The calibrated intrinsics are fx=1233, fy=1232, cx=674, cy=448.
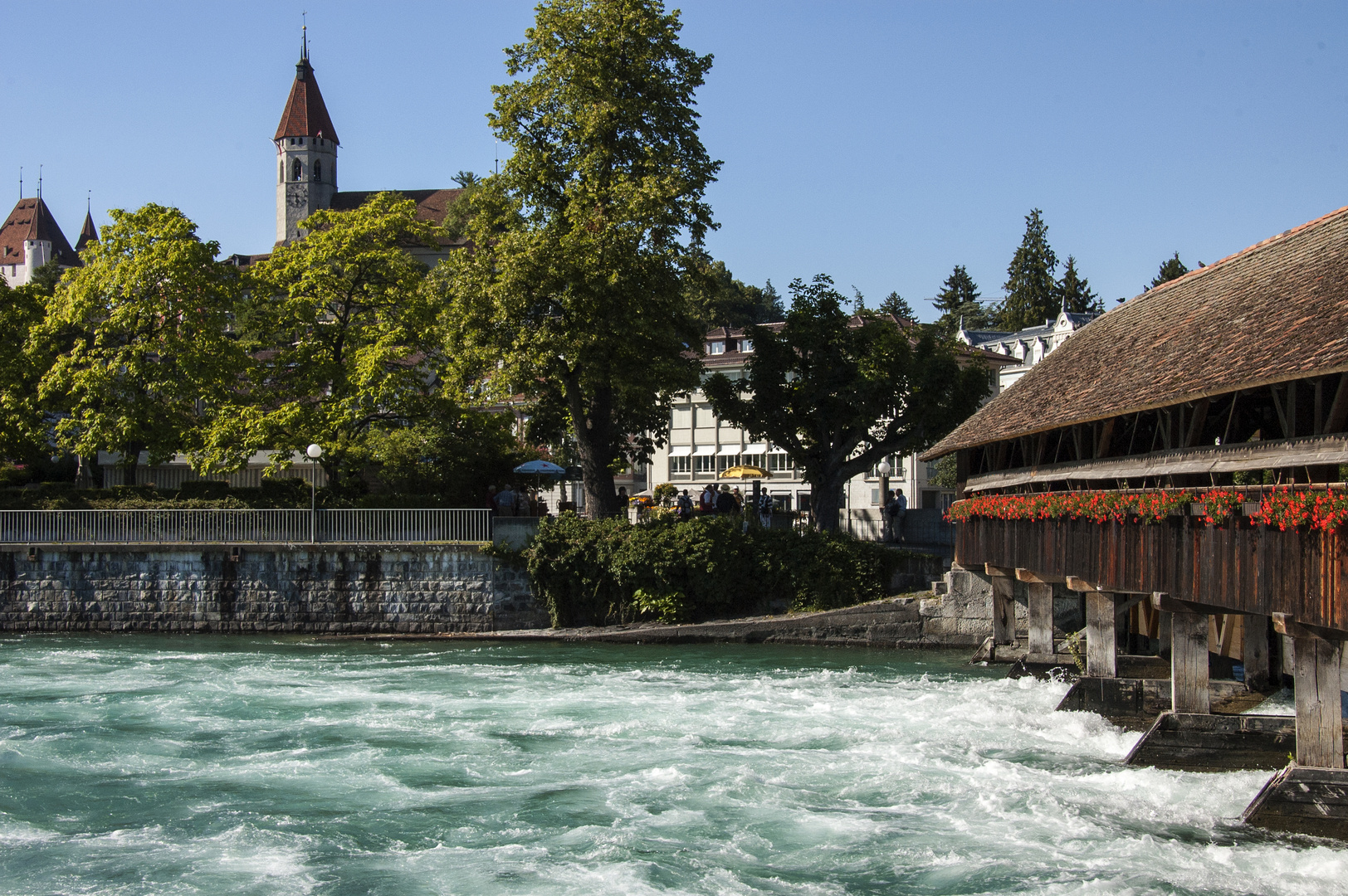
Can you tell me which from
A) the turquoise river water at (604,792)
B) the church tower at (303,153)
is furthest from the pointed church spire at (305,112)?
the turquoise river water at (604,792)

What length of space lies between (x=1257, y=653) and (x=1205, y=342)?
4.39 meters

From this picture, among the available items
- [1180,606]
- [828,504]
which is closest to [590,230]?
[828,504]

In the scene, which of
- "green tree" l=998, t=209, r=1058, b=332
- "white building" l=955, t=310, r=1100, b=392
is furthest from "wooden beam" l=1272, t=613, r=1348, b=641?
"green tree" l=998, t=209, r=1058, b=332

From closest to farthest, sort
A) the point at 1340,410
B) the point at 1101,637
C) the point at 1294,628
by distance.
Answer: the point at 1294,628 → the point at 1340,410 → the point at 1101,637

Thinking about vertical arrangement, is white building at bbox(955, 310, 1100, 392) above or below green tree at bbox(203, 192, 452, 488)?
above

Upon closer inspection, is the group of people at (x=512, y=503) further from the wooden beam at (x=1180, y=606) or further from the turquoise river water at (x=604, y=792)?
the wooden beam at (x=1180, y=606)

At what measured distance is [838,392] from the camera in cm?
3041

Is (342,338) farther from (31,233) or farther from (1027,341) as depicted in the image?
(31,233)

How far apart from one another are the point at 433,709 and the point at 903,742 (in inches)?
265

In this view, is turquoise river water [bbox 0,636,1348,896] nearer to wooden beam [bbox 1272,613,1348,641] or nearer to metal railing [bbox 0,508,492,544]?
wooden beam [bbox 1272,613,1348,641]

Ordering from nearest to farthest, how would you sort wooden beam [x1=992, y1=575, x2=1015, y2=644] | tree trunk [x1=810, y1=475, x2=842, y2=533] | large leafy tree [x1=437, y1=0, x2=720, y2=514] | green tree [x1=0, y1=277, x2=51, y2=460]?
wooden beam [x1=992, y1=575, x2=1015, y2=644] → large leafy tree [x1=437, y1=0, x2=720, y2=514] → green tree [x1=0, y1=277, x2=51, y2=460] → tree trunk [x1=810, y1=475, x2=842, y2=533]

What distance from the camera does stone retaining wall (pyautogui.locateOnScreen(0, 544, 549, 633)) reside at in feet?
89.0

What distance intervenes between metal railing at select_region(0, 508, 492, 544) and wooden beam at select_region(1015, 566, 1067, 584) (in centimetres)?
1266

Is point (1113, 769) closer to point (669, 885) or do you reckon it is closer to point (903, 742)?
point (903, 742)
